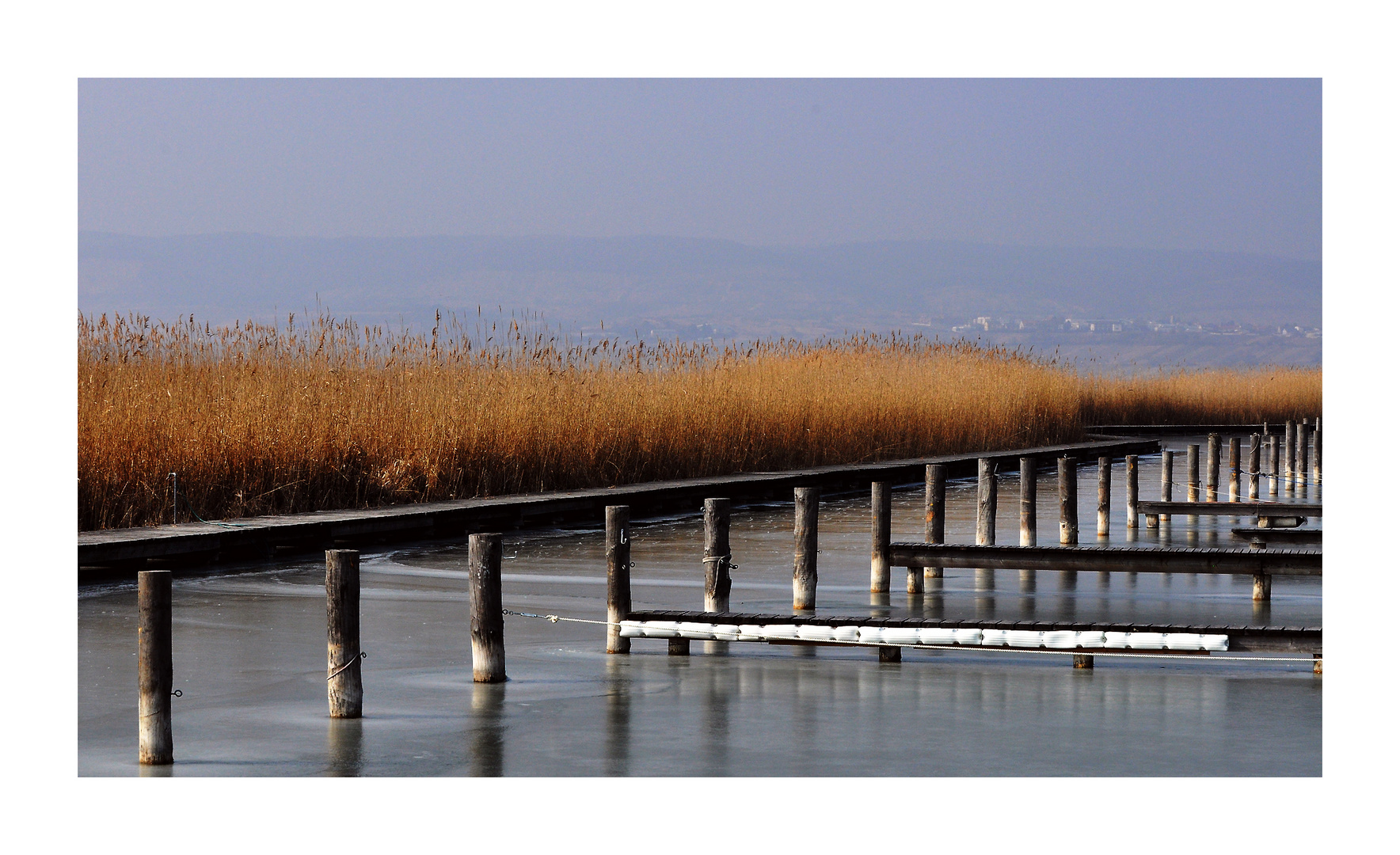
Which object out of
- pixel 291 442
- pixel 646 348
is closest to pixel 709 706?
pixel 291 442

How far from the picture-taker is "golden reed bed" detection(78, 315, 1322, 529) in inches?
615

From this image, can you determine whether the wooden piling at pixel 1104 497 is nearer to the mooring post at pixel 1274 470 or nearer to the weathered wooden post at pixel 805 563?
the mooring post at pixel 1274 470

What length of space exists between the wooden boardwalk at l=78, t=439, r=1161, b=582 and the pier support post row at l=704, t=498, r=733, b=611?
483 cm

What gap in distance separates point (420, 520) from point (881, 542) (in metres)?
4.82

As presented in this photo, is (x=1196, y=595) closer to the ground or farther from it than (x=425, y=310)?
closer to the ground

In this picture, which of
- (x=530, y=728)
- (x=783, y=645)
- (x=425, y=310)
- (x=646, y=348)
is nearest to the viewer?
(x=530, y=728)

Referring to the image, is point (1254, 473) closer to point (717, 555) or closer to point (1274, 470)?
point (1274, 470)

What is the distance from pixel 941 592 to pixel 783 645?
3249 millimetres

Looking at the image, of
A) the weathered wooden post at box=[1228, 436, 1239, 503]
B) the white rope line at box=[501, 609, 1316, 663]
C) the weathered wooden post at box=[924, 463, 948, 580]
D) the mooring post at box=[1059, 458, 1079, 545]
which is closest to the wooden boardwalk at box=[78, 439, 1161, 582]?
the mooring post at box=[1059, 458, 1079, 545]

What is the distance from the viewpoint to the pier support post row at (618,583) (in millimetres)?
9859

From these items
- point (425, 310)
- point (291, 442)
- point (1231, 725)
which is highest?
point (425, 310)

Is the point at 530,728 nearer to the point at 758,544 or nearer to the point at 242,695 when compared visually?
the point at 242,695

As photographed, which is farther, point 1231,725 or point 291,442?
point 291,442

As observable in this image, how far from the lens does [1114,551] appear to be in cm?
1214
